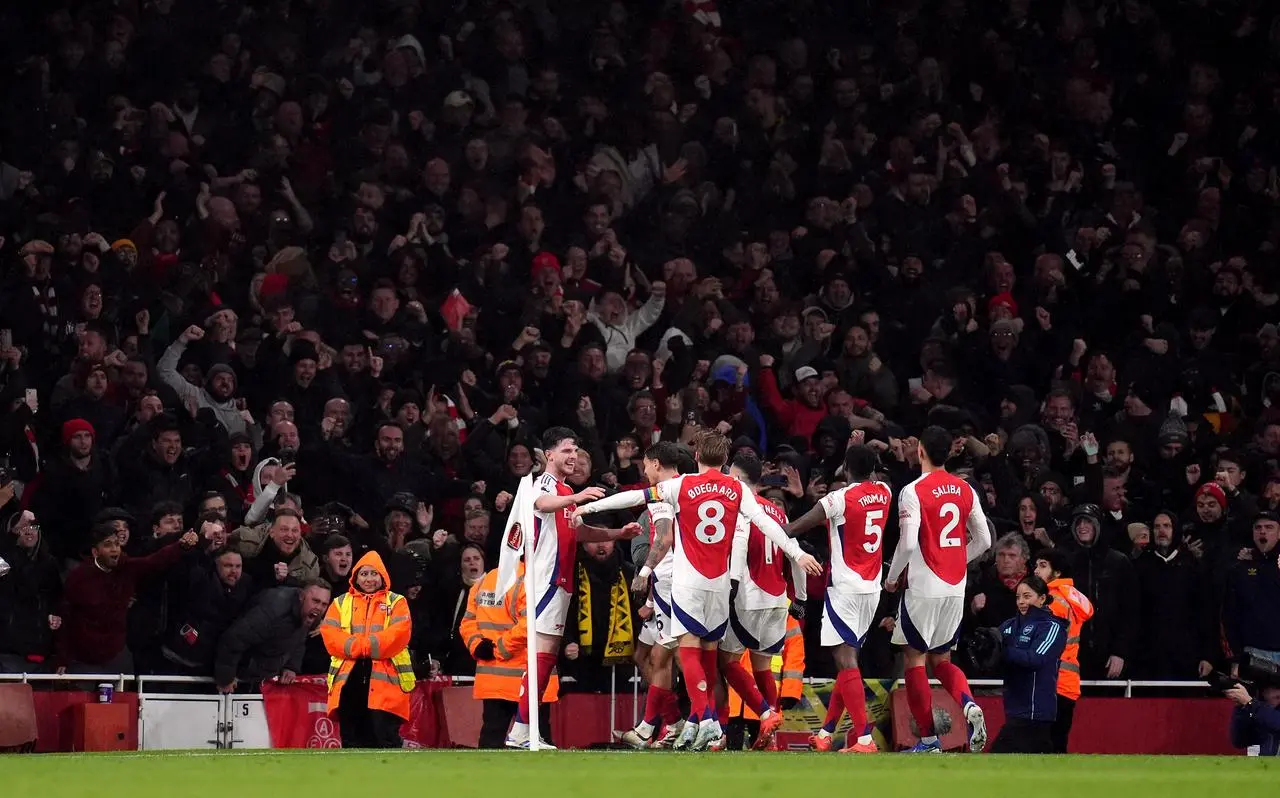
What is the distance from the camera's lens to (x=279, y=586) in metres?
15.8

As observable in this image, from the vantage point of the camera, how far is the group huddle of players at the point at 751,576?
13.5 metres

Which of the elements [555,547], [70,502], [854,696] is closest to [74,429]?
[70,502]

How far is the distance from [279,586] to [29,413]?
9.60ft

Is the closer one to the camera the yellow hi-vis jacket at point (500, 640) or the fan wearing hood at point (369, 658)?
the yellow hi-vis jacket at point (500, 640)

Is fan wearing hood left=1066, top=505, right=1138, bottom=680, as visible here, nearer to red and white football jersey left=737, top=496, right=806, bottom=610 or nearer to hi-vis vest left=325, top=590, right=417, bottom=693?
red and white football jersey left=737, top=496, right=806, bottom=610

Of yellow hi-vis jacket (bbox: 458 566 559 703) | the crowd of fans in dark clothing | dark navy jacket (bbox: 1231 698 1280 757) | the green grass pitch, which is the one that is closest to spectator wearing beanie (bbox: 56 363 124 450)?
the crowd of fans in dark clothing

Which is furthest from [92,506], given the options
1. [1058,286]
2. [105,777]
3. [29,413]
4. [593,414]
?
[1058,286]

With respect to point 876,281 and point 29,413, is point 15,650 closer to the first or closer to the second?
point 29,413

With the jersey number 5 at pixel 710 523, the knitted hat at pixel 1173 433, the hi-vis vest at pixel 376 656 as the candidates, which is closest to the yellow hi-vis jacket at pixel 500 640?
the hi-vis vest at pixel 376 656

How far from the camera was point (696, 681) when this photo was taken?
1340 centimetres

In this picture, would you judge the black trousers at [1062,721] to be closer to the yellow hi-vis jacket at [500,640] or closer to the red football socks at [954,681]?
the red football socks at [954,681]

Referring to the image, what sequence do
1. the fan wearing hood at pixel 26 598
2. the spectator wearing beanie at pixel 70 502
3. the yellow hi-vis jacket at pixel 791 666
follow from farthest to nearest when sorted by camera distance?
the spectator wearing beanie at pixel 70 502, the yellow hi-vis jacket at pixel 791 666, the fan wearing hood at pixel 26 598

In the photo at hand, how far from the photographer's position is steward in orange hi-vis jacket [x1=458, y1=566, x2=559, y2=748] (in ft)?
47.0

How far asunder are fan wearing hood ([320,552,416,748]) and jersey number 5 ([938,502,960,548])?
149 inches
